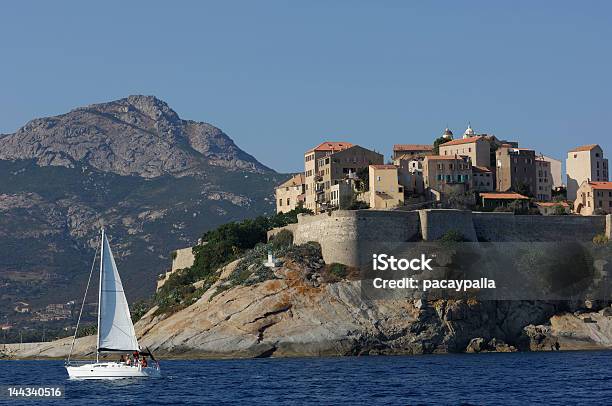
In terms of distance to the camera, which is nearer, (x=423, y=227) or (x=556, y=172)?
(x=423, y=227)

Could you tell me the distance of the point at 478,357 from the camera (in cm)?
9344

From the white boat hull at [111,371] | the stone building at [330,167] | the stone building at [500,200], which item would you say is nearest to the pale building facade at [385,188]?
the stone building at [330,167]

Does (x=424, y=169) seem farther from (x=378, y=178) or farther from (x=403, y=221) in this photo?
(x=403, y=221)

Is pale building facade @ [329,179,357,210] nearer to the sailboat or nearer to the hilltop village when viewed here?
the hilltop village

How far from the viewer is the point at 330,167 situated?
128m

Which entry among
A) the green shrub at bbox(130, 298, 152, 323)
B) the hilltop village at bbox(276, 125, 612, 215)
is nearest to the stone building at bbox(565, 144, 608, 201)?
the hilltop village at bbox(276, 125, 612, 215)

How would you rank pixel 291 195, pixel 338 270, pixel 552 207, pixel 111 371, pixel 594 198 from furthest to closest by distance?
1. pixel 291 195
2. pixel 552 207
3. pixel 594 198
4. pixel 338 270
5. pixel 111 371

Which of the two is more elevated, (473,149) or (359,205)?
(473,149)

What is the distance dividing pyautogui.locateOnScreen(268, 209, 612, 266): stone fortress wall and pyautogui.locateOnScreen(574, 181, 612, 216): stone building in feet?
24.0

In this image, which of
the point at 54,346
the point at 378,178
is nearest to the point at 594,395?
the point at 378,178

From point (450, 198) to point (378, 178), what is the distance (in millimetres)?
6997

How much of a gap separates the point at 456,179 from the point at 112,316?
54.0 m

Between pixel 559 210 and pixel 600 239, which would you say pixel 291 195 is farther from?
pixel 600 239

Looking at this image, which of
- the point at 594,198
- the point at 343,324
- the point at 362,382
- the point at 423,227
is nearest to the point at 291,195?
the point at 594,198
